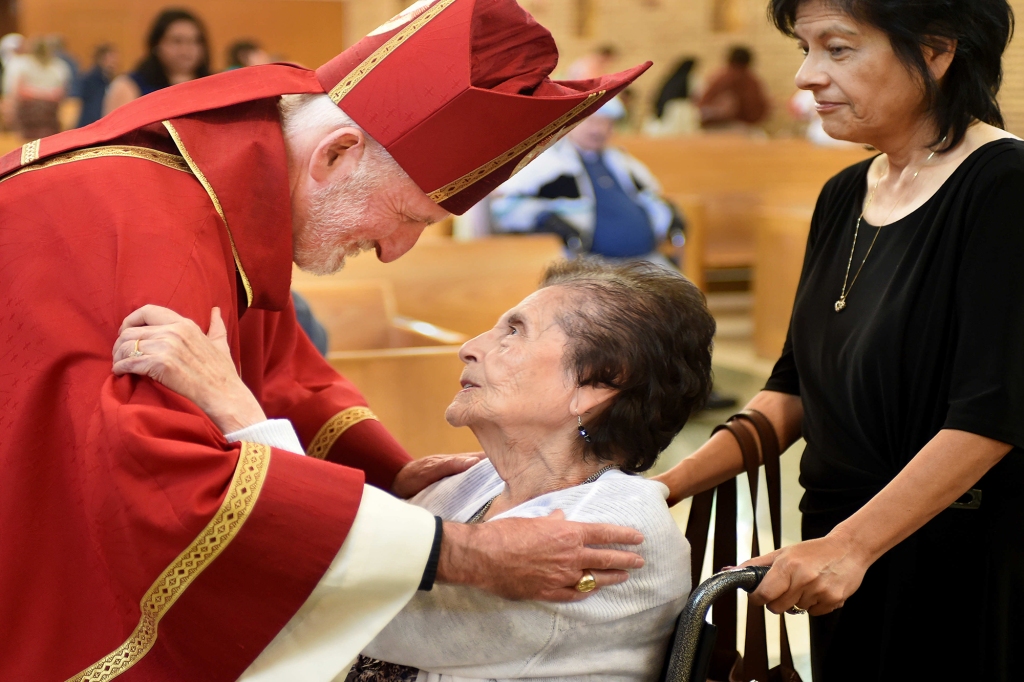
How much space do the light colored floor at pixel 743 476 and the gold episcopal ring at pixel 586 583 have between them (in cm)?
172

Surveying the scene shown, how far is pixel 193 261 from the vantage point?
1.61 m

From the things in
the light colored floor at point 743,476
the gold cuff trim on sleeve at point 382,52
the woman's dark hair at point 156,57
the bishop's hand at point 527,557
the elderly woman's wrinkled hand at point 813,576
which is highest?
the gold cuff trim on sleeve at point 382,52

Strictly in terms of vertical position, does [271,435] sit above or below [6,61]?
above

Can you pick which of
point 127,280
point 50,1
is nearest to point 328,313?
point 127,280

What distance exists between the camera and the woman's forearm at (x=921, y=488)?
1.71m

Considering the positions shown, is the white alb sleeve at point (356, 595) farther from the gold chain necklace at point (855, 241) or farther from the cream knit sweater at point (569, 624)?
the gold chain necklace at point (855, 241)

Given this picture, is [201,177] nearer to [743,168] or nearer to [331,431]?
[331,431]

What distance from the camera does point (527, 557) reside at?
1575 mm

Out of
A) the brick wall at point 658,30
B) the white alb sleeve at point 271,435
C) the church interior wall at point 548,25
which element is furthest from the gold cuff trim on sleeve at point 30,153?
the brick wall at point 658,30

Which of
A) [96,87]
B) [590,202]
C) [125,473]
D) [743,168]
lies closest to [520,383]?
[125,473]

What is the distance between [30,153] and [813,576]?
1.38 m

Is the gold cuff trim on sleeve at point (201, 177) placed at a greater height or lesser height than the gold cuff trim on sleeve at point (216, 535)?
greater

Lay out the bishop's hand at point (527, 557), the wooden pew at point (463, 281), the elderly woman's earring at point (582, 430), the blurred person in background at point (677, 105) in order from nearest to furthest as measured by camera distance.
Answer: the bishop's hand at point (527, 557), the elderly woman's earring at point (582, 430), the wooden pew at point (463, 281), the blurred person in background at point (677, 105)

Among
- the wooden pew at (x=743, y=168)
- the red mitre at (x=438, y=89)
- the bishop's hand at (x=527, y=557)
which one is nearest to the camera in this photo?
the bishop's hand at (x=527, y=557)
